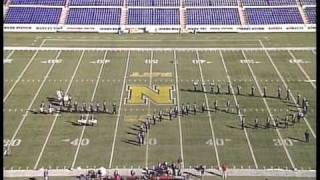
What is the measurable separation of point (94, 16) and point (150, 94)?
34.4 m

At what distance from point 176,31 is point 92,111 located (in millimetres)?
34955

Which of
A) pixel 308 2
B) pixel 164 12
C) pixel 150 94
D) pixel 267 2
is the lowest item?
pixel 150 94

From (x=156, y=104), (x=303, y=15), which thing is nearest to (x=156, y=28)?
(x=303, y=15)

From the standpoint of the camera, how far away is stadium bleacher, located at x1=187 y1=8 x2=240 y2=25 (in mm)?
73438

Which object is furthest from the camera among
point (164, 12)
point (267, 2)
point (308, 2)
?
point (267, 2)

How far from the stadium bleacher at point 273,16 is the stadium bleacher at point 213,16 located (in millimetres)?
1653

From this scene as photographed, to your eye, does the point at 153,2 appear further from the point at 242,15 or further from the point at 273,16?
the point at 273,16

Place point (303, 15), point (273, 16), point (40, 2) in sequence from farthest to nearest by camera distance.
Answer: point (40, 2) → point (273, 16) → point (303, 15)

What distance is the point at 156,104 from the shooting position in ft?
130

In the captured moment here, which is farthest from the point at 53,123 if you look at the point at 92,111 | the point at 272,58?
the point at 272,58

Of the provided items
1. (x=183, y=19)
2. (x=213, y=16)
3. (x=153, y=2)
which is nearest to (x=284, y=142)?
(x=183, y=19)

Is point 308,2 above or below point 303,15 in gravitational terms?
above

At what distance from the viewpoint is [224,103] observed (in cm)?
3962

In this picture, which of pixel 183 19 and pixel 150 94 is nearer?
pixel 150 94
